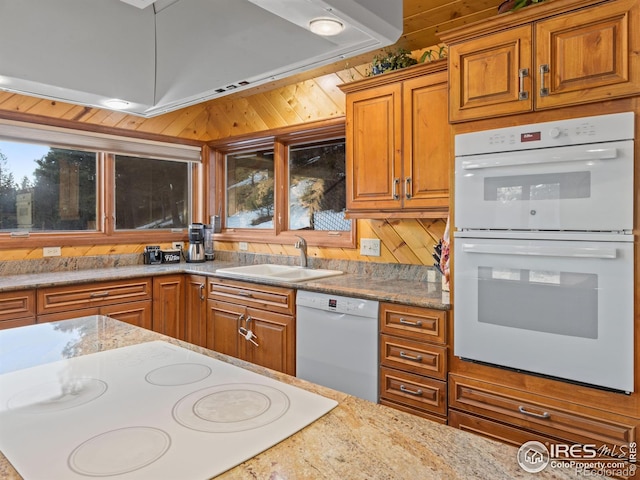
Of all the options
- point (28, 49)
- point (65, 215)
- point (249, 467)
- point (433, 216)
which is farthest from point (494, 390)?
point (65, 215)

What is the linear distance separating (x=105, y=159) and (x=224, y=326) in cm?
177

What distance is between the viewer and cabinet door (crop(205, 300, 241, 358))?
10.3ft

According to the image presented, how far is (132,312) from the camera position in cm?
314

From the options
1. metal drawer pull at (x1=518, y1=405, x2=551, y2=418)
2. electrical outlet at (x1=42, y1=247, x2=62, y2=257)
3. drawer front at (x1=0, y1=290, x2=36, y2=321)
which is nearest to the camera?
metal drawer pull at (x1=518, y1=405, x2=551, y2=418)

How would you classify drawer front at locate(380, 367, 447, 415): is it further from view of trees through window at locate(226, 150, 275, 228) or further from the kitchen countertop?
view of trees through window at locate(226, 150, 275, 228)

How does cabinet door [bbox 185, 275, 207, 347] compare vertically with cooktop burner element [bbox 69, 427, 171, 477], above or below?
below

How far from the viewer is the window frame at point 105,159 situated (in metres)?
3.12

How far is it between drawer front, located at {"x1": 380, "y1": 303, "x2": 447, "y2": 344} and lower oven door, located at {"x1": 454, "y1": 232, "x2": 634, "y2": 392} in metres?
0.09

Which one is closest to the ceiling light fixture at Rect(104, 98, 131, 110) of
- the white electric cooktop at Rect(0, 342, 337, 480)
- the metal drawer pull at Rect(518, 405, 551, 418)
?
the white electric cooktop at Rect(0, 342, 337, 480)

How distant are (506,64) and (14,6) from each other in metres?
1.88

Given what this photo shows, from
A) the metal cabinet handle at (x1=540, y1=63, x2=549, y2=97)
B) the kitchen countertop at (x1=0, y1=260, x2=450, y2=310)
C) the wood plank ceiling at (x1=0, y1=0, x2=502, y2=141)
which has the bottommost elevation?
the kitchen countertop at (x1=0, y1=260, x2=450, y2=310)

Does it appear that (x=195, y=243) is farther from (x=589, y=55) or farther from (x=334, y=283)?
(x=589, y=55)

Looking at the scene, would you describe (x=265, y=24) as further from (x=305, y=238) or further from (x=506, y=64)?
(x=305, y=238)

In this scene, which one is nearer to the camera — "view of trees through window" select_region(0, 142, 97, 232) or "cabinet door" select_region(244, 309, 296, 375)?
"cabinet door" select_region(244, 309, 296, 375)
